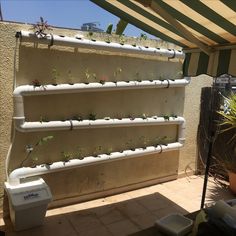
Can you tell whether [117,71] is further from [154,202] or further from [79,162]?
[154,202]

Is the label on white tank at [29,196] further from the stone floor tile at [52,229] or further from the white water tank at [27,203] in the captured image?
the stone floor tile at [52,229]

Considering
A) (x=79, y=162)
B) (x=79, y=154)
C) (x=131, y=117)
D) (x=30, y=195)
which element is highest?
(x=131, y=117)

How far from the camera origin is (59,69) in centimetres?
670

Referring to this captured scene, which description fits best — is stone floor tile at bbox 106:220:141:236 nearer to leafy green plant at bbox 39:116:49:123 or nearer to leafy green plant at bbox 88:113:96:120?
Answer: leafy green plant at bbox 88:113:96:120

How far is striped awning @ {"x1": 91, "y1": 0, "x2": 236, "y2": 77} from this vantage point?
14.3ft

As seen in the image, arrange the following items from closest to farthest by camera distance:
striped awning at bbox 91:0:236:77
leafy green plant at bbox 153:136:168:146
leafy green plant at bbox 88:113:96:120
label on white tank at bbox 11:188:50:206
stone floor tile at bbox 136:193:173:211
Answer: striped awning at bbox 91:0:236:77, label on white tank at bbox 11:188:50:206, leafy green plant at bbox 88:113:96:120, stone floor tile at bbox 136:193:173:211, leafy green plant at bbox 153:136:168:146

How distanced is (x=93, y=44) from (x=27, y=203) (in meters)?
3.86

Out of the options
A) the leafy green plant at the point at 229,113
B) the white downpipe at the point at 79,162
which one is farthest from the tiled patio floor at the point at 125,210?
the leafy green plant at the point at 229,113

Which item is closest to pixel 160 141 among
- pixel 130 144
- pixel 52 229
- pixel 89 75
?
pixel 130 144

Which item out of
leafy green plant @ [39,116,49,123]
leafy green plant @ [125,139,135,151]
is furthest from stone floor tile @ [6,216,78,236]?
leafy green plant @ [125,139,135,151]

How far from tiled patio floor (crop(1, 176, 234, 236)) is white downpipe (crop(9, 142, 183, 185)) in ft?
3.62

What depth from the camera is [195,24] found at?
5.18 m

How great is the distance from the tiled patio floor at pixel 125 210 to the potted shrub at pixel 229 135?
2.13ft

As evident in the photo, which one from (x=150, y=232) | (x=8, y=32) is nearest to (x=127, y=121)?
(x=8, y=32)
